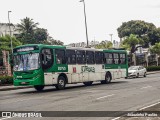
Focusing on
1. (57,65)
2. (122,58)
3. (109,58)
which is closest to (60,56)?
(57,65)

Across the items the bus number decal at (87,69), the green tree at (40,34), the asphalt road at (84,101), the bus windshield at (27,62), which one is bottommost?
the asphalt road at (84,101)

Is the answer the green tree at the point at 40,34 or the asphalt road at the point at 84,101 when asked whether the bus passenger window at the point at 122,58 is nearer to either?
the asphalt road at the point at 84,101

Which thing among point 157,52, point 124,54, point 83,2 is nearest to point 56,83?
point 124,54

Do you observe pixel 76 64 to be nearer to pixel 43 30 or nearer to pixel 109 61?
pixel 109 61

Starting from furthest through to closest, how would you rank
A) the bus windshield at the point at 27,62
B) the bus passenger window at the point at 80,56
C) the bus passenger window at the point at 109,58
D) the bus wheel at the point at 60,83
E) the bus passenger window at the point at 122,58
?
the bus passenger window at the point at 122,58
the bus passenger window at the point at 109,58
the bus passenger window at the point at 80,56
the bus wheel at the point at 60,83
the bus windshield at the point at 27,62

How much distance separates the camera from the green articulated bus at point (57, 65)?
2244cm

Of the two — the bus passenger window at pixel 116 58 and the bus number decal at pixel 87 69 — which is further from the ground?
the bus passenger window at pixel 116 58

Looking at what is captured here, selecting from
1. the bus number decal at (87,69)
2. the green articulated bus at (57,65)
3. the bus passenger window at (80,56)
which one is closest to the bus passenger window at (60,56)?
the green articulated bus at (57,65)

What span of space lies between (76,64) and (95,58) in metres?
3.12

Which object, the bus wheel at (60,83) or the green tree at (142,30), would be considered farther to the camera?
the green tree at (142,30)

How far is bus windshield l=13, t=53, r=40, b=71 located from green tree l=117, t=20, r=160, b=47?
78.7 metres

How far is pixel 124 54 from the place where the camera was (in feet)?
109

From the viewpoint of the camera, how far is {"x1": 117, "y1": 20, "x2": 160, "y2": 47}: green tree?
100750mm

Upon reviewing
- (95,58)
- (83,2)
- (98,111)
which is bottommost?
(98,111)
